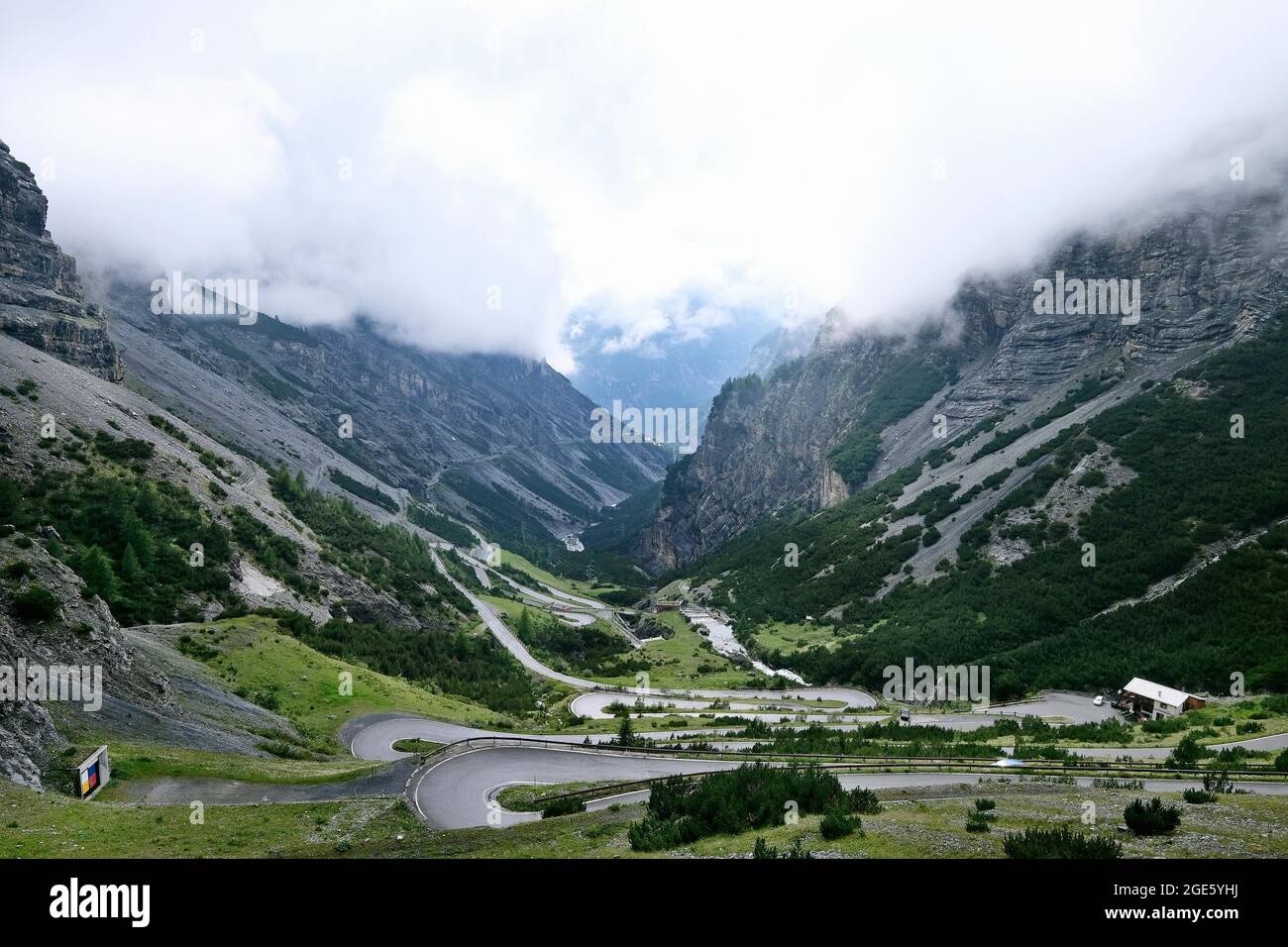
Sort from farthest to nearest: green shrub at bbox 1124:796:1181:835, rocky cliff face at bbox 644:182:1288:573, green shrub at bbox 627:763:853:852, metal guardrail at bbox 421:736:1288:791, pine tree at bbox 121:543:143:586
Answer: rocky cliff face at bbox 644:182:1288:573
pine tree at bbox 121:543:143:586
metal guardrail at bbox 421:736:1288:791
green shrub at bbox 627:763:853:852
green shrub at bbox 1124:796:1181:835

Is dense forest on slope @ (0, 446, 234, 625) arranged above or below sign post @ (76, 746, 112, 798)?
above

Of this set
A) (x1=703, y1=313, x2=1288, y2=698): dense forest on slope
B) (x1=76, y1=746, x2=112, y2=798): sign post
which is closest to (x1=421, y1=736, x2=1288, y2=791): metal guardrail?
(x1=76, y1=746, x2=112, y2=798): sign post

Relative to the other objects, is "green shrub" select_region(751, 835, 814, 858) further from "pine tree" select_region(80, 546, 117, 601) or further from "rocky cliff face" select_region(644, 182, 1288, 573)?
"rocky cliff face" select_region(644, 182, 1288, 573)

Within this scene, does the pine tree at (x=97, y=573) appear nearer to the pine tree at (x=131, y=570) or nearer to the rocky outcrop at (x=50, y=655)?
the pine tree at (x=131, y=570)

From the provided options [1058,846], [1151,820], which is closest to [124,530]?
[1058,846]

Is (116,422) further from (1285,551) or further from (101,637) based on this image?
(1285,551)

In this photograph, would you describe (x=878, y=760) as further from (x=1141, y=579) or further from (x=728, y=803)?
(x=1141, y=579)
